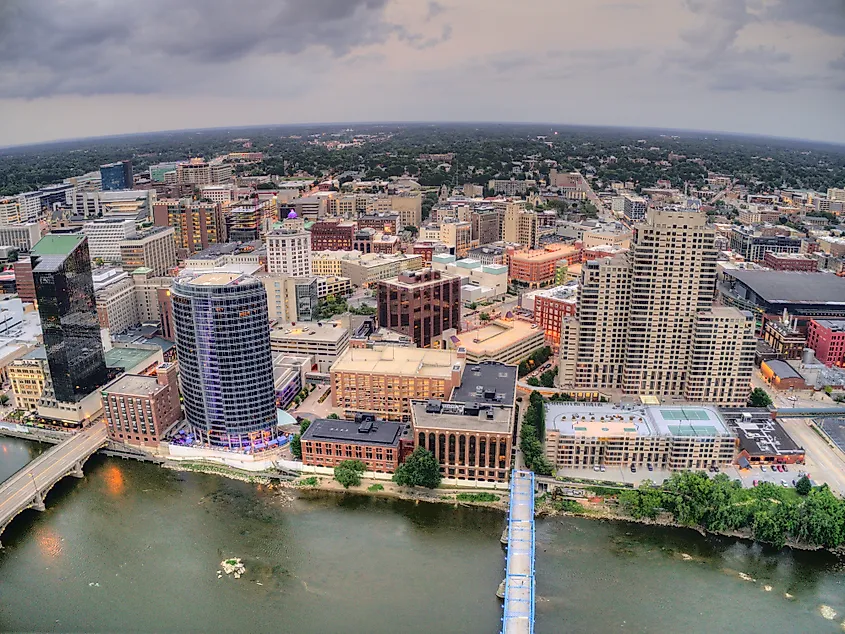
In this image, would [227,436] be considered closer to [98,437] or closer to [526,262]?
[98,437]

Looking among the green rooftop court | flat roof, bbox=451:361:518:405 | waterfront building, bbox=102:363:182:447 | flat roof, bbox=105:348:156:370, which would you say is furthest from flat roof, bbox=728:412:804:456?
the green rooftop court

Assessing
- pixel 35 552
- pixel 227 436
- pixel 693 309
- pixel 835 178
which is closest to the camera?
pixel 35 552

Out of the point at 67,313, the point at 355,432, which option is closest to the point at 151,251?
the point at 67,313

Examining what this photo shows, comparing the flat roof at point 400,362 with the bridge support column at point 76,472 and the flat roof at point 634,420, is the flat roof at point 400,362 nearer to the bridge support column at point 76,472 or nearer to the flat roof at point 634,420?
the flat roof at point 634,420

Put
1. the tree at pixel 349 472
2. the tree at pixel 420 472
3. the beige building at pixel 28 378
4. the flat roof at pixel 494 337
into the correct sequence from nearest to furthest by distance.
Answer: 1. the tree at pixel 420 472
2. the tree at pixel 349 472
3. the beige building at pixel 28 378
4. the flat roof at pixel 494 337

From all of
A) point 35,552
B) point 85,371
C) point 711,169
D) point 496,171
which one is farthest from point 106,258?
point 711,169

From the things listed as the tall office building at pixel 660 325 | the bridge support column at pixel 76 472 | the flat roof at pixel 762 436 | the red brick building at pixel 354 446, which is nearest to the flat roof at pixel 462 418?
the red brick building at pixel 354 446
